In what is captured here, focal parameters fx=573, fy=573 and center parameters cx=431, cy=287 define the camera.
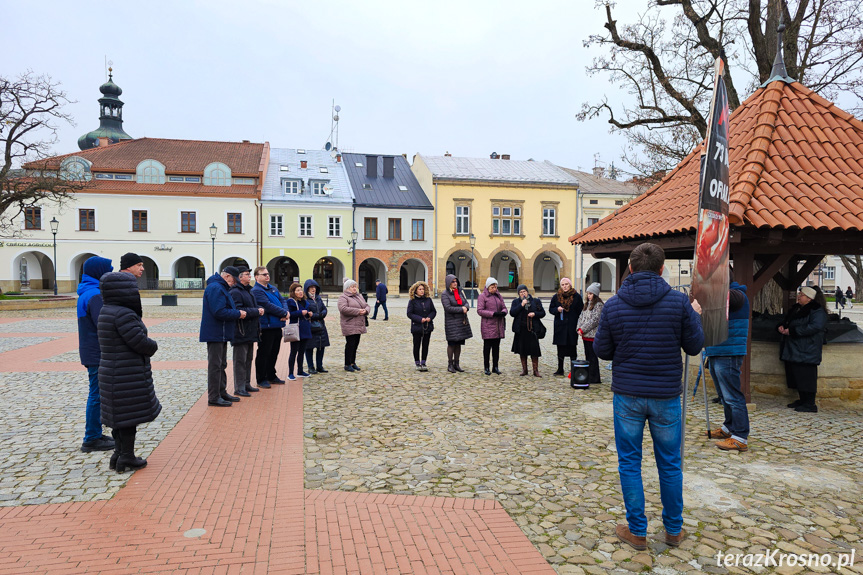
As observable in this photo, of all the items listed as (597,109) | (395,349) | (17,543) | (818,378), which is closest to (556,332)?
(818,378)

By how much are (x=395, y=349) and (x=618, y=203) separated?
117ft

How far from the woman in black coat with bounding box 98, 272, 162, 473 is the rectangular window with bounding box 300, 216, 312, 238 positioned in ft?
118

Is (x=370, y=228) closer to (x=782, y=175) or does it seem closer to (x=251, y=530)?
(x=782, y=175)

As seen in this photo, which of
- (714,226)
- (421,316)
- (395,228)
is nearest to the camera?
(714,226)

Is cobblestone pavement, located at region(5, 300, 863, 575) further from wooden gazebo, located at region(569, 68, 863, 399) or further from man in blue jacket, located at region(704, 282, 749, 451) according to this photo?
wooden gazebo, located at region(569, 68, 863, 399)

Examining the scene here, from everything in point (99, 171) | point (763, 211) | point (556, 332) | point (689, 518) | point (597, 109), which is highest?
point (99, 171)

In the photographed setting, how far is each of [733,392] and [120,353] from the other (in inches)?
228

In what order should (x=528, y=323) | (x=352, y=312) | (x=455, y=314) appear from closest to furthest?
(x=528, y=323)
(x=352, y=312)
(x=455, y=314)

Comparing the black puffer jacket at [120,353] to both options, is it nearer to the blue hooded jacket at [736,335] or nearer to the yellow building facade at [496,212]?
the blue hooded jacket at [736,335]

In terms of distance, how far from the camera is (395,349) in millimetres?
13617

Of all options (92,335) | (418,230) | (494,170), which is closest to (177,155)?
(418,230)

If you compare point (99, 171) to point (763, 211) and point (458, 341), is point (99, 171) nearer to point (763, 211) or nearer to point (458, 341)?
point (458, 341)

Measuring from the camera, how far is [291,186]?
40719 millimetres

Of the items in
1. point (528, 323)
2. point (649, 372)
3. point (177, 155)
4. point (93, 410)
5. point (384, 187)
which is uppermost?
point (177, 155)
